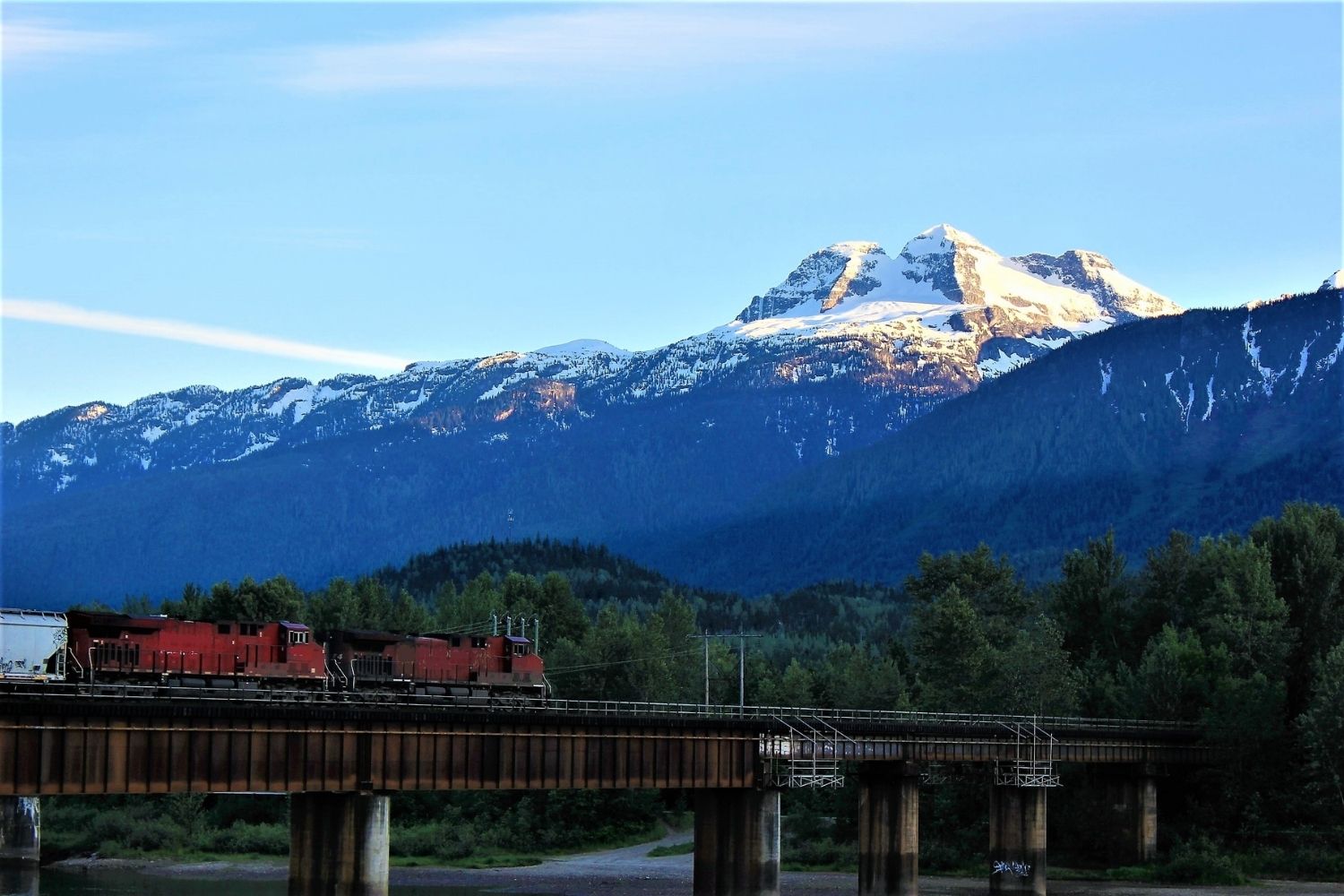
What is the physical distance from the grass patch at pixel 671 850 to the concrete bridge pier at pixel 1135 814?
110ft

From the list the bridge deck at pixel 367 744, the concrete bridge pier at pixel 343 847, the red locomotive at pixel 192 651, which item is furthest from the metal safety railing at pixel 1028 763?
the concrete bridge pier at pixel 343 847

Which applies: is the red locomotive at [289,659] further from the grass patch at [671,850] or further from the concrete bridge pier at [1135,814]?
the concrete bridge pier at [1135,814]

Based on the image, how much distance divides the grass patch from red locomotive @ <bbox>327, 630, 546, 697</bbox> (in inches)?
1223

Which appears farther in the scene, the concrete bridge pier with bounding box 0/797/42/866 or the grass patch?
the concrete bridge pier with bounding box 0/797/42/866

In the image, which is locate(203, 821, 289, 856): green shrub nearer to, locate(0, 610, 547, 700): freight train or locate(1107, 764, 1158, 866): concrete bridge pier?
locate(0, 610, 547, 700): freight train

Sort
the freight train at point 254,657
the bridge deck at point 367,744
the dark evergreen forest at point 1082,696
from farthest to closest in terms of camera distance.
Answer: the dark evergreen forest at point 1082,696
the freight train at point 254,657
the bridge deck at point 367,744

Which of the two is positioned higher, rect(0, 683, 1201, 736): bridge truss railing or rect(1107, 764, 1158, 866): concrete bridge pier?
rect(0, 683, 1201, 736): bridge truss railing

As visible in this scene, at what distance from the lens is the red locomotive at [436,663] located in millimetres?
115250

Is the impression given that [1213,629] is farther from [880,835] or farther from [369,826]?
[369,826]

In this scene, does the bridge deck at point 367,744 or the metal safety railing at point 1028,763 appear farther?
Result: the metal safety railing at point 1028,763

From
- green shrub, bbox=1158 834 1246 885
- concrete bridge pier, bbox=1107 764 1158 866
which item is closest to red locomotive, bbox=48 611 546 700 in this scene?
concrete bridge pier, bbox=1107 764 1158 866

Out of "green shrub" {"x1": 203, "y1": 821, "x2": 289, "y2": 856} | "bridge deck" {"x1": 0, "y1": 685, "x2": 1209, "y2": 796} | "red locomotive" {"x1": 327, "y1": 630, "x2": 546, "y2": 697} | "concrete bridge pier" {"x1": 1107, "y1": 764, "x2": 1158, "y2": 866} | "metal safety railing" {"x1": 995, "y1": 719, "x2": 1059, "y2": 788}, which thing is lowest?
"green shrub" {"x1": 203, "y1": 821, "x2": 289, "y2": 856}

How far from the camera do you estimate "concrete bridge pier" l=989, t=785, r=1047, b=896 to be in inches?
4801

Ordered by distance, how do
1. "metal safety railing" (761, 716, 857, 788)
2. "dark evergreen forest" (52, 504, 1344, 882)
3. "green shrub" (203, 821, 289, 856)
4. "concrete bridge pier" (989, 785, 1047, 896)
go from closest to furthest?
"metal safety railing" (761, 716, 857, 788), "concrete bridge pier" (989, 785, 1047, 896), "dark evergreen forest" (52, 504, 1344, 882), "green shrub" (203, 821, 289, 856)
